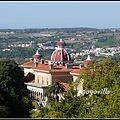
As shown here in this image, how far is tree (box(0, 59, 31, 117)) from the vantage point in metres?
41.6

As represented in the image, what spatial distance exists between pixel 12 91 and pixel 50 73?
2478 centimetres

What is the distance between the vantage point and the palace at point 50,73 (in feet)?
228

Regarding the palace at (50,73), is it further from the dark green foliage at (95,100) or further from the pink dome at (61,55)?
the dark green foliage at (95,100)

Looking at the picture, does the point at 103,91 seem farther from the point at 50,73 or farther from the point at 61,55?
the point at 61,55

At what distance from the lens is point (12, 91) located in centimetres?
4538

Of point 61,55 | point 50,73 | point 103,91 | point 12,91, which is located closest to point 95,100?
point 103,91

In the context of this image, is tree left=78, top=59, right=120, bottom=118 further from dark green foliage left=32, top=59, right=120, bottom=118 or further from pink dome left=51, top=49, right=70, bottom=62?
pink dome left=51, top=49, right=70, bottom=62

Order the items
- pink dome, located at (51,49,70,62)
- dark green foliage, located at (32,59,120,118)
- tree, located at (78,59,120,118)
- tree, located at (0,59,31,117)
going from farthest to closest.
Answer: pink dome, located at (51,49,70,62)
tree, located at (0,59,31,117)
dark green foliage, located at (32,59,120,118)
tree, located at (78,59,120,118)

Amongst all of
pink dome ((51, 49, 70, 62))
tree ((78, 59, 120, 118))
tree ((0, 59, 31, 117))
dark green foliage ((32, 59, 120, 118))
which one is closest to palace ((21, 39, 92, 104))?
pink dome ((51, 49, 70, 62))

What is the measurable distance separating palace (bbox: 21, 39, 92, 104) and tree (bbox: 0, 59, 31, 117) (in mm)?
1873

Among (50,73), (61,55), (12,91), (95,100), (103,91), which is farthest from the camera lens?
(61,55)

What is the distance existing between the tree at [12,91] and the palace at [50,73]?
1.87 metres

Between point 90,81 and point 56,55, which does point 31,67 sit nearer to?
point 56,55

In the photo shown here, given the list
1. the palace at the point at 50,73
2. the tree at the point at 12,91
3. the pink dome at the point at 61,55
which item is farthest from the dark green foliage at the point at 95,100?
the pink dome at the point at 61,55
